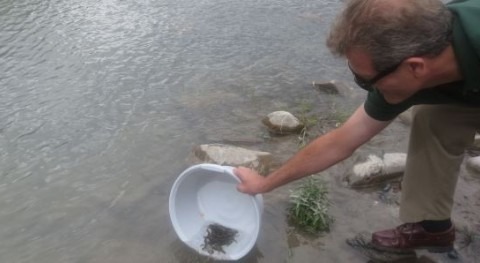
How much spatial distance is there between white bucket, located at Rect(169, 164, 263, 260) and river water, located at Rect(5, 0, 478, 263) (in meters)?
0.12

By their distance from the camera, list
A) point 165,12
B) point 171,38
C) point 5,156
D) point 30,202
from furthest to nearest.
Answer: point 165,12, point 171,38, point 5,156, point 30,202

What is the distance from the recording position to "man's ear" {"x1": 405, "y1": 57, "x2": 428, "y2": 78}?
1.94m

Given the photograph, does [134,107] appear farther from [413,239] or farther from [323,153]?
[413,239]

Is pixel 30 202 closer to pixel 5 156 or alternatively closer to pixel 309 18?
pixel 5 156

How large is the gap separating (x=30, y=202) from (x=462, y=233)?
2863mm

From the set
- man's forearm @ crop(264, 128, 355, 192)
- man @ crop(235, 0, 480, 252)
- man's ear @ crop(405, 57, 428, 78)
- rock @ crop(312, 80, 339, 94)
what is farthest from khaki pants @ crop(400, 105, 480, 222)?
rock @ crop(312, 80, 339, 94)

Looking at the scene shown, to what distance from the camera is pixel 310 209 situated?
3.27m

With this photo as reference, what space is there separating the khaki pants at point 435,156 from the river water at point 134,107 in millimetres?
534

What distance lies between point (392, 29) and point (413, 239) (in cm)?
158

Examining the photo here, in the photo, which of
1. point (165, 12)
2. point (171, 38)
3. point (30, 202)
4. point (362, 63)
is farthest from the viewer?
point (165, 12)

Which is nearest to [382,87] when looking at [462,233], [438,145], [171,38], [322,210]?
[438,145]

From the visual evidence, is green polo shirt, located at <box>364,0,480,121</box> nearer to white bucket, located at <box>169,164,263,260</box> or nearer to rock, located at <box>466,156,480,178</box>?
white bucket, located at <box>169,164,263,260</box>

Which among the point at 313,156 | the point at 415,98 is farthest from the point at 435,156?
the point at 313,156

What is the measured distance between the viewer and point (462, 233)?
125 inches
